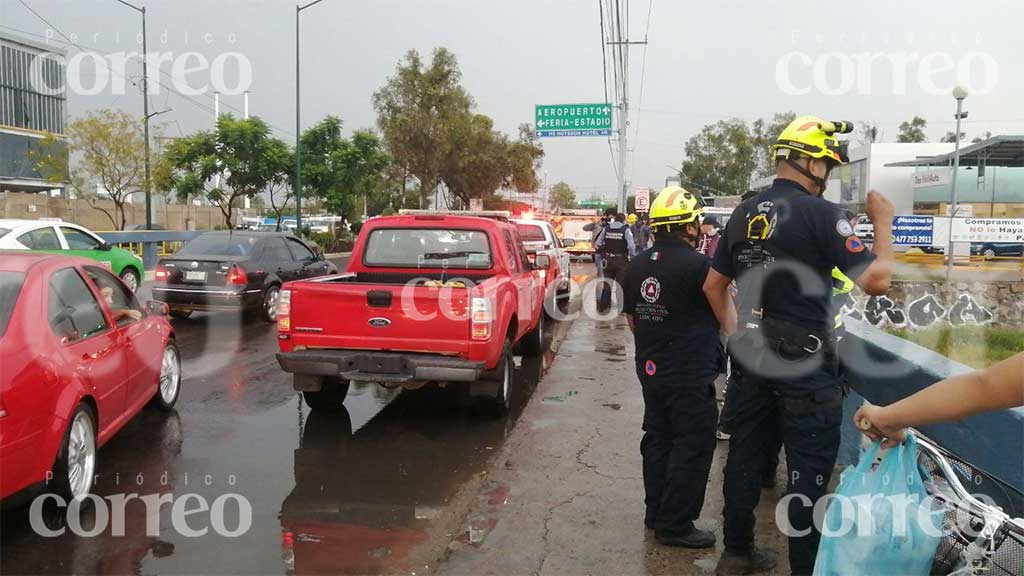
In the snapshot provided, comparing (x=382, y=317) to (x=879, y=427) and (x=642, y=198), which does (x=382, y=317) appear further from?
(x=642, y=198)

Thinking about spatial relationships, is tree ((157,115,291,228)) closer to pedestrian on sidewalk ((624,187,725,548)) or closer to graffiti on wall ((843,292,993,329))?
graffiti on wall ((843,292,993,329))

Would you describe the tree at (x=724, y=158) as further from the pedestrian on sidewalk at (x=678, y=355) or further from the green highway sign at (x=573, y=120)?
the pedestrian on sidewalk at (x=678, y=355)

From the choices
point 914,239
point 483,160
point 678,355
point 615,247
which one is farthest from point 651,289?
point 483,160

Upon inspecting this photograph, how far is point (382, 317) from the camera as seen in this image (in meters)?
6.43

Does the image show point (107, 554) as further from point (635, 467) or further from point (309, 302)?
point (635, 467)

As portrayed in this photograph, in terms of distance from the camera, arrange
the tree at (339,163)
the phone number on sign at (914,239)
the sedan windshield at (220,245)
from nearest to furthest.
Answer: the sedan windshield at (220,245) < the phone number on sign at (914,239) < the tree at (339,163)

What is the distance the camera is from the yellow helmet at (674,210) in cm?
427

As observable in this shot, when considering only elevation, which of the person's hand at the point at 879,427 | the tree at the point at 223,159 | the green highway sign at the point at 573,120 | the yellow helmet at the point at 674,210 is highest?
the green highway sign at the point at 573,120

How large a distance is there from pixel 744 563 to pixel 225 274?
10.1 m

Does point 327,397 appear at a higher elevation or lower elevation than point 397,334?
lower

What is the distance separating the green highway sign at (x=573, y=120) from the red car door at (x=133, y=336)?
2677cm

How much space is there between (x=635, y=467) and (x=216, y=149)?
28.4m

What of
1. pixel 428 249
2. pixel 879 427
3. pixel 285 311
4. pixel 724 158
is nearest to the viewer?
pixel 879 427

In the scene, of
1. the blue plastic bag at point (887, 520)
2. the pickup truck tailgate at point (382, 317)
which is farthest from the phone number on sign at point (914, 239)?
the blue plastic bag at point (887, 520)
